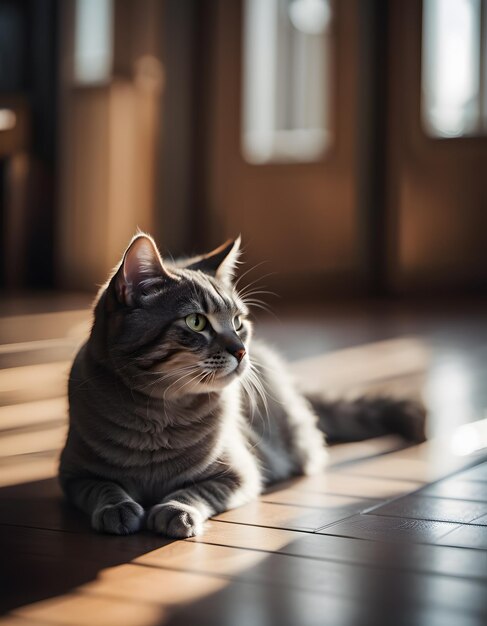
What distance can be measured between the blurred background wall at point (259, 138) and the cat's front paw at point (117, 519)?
13.9ft

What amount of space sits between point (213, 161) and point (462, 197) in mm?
1596

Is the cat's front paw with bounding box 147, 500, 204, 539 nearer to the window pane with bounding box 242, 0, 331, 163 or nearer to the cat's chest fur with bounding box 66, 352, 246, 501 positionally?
the cat's chest fur with bounding box 66, 352, 246, 501

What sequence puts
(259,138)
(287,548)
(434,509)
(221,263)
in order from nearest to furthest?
(287,548) → (434,509) → (221,263) → (259,138)

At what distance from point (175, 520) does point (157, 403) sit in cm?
19

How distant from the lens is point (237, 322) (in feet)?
5.17

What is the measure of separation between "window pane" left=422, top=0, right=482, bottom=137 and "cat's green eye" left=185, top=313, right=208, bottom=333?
14.7 feet

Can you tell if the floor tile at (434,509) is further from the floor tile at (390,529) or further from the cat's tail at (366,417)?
the cat's tail at (366,417)

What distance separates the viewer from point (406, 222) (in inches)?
224

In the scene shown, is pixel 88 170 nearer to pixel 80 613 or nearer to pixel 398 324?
pixel 398 324

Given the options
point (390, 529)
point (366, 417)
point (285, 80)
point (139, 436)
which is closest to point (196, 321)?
point (139, 436)

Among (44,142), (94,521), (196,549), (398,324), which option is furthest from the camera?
(44,142)

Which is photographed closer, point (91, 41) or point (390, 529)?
point (390, 529)

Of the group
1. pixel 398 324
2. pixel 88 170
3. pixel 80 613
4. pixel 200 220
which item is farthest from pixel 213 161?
pixel 80 613

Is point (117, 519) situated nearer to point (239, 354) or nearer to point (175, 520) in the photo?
point (175, 520)
